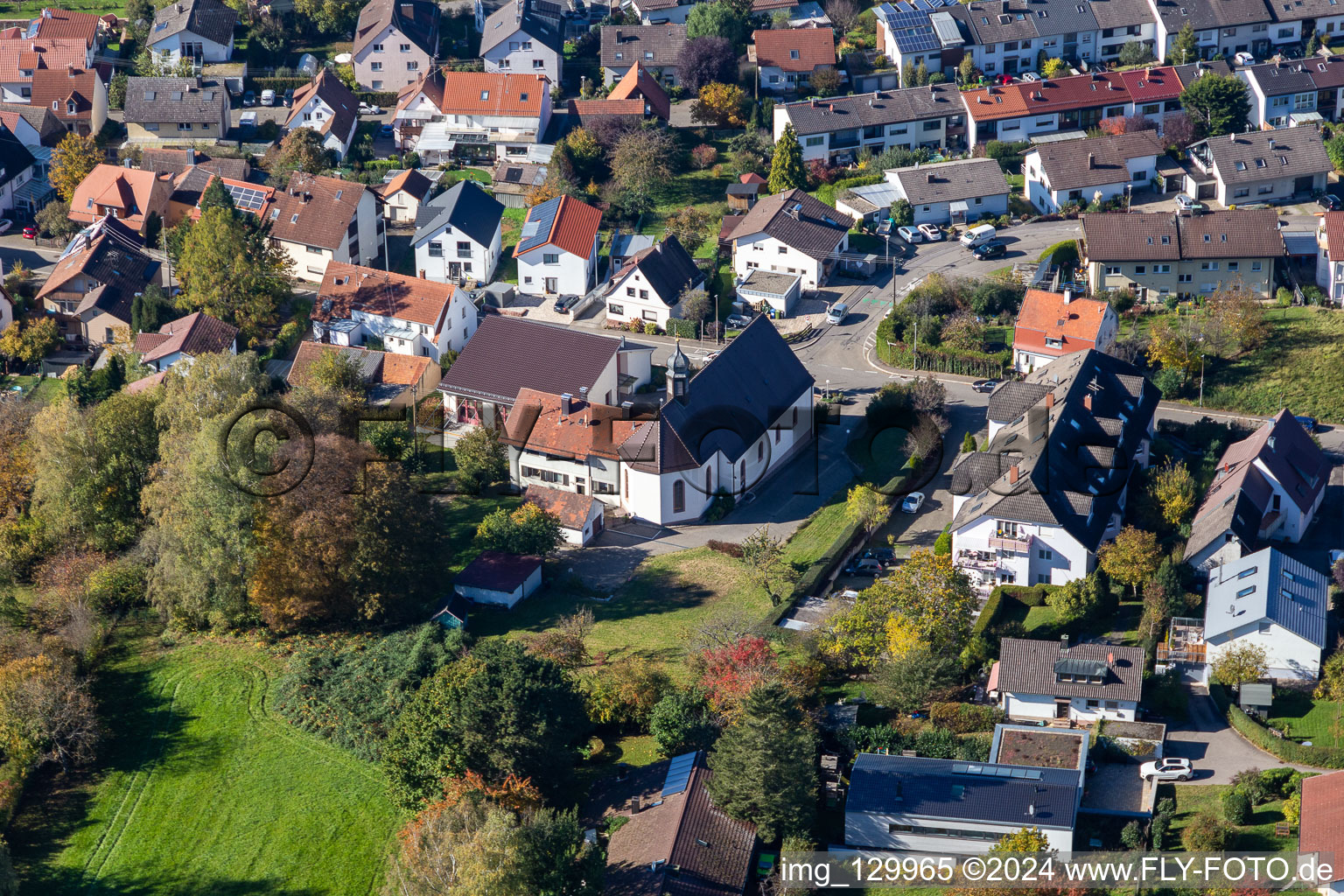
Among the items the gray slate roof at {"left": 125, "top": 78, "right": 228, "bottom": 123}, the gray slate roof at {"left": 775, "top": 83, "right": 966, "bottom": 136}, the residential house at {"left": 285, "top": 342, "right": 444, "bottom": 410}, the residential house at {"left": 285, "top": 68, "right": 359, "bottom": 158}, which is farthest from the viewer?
the gray slate roof at {"left": 125, "top": 78, "right": 228, "bottom": 123}

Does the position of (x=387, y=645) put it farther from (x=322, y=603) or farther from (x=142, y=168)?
(x=142, y=168)

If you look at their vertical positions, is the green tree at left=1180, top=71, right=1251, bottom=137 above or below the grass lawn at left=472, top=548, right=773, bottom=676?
above

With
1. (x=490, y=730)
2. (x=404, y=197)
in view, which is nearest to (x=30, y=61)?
(x=404, y=197)

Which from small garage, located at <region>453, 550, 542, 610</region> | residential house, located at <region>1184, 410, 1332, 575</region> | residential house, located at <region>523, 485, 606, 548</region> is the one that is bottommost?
small garage, located at <region>453, 550, 542, 610</region>

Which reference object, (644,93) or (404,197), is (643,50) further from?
(404,197)

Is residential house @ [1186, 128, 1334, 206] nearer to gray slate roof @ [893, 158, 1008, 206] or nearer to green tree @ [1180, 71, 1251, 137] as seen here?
green tree @ [1180, 71, 1251, 137]

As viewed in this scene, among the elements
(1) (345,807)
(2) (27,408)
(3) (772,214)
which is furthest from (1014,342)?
(2) (27,408)

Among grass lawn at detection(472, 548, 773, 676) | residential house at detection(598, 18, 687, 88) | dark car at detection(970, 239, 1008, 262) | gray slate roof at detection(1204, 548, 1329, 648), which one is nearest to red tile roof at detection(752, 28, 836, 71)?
residential house at detection(598, 18, 687, 88)
